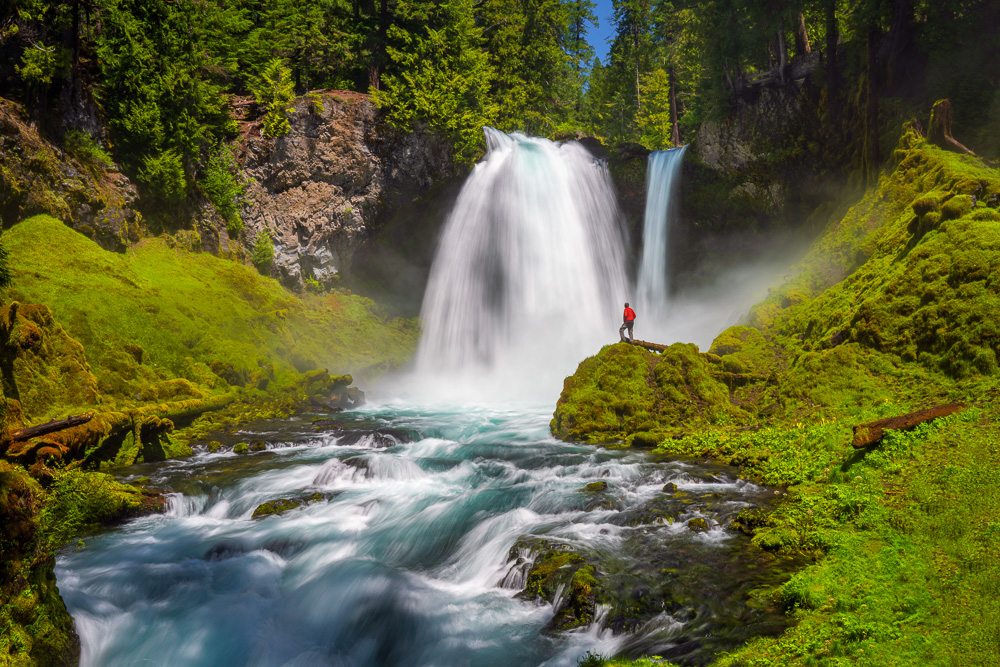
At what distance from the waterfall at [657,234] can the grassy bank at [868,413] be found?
10193mm

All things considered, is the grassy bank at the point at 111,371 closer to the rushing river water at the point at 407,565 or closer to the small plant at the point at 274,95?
the rushing river water at the point at 407,565

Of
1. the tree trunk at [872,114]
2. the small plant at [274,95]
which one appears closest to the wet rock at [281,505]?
the tree trunk at [872,114]

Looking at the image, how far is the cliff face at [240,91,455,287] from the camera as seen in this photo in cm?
2417

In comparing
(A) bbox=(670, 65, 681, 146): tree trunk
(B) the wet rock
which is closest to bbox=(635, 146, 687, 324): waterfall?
(A) bbox=(670, 65, 681, 146): tree trunk

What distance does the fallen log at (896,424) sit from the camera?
6859 millimetres

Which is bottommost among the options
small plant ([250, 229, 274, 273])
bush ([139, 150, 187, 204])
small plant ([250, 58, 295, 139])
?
small plant ([250, 229, 274, 273])

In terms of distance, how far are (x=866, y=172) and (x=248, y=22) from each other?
2565 cm

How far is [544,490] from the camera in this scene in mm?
9039

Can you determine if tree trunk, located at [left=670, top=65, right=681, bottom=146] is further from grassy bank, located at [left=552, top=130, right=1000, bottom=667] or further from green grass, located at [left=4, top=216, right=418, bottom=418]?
green grass, located at [left=4, top=216, right=418, bottom=418]

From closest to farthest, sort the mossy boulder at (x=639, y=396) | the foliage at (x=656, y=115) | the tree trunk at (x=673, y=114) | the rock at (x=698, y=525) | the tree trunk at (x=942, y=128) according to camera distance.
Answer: the rock at (x=698, y=525) → the mossy boulder at (x=639, y=396) → the tree trunk at (x=942, y=128) → the tree trunk at (x=673, y=114) → the foliage at (x=656, y=115)

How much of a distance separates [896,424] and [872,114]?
52.7 feet

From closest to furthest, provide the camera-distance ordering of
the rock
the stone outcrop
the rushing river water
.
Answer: the rushing river water < the rock < the stone outcrop

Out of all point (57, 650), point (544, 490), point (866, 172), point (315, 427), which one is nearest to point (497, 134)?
point (866, 172)

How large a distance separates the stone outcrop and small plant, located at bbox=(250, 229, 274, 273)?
4.93 meters
